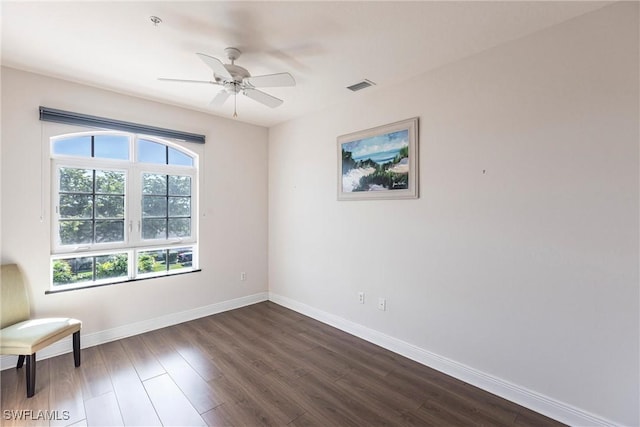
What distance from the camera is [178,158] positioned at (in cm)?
370

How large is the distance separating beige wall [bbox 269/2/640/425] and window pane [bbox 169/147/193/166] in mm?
2309

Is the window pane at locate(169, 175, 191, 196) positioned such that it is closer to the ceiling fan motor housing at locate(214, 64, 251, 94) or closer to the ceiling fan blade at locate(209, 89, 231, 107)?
the ceiling fan blade at locate(209, 89, 231, 107)

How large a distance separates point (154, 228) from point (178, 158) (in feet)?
3.08

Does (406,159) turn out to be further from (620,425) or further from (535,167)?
(620,425)

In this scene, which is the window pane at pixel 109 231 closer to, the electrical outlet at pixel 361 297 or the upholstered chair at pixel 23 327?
the upholstered chair at pixel 23 327

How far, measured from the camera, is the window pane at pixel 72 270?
2909 mm

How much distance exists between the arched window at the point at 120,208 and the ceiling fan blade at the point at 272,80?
6.43 ft

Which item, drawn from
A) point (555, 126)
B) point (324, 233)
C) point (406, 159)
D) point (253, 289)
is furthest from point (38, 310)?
point (555, 126)

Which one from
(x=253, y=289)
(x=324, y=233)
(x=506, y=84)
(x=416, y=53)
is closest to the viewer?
(x=506, y=84)

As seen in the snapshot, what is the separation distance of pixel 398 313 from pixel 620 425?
159cm

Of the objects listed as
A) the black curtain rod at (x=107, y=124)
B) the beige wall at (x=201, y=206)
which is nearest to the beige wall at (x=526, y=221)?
the beige wall at (x=201, y=206)

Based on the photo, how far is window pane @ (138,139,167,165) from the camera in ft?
11.1

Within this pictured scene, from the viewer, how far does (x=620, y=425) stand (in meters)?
1.76

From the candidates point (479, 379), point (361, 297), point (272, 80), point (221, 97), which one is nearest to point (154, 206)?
point (221, 97)
